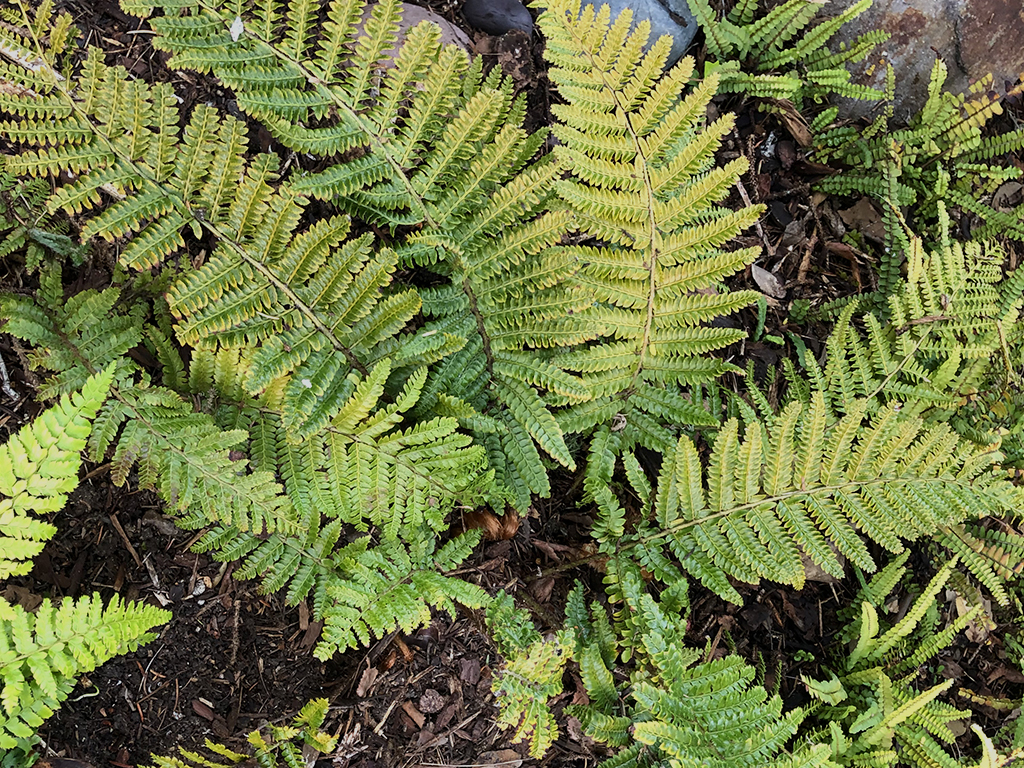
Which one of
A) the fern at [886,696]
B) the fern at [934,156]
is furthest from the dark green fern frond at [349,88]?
the fern at [886,696]

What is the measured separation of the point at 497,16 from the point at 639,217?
1539mm

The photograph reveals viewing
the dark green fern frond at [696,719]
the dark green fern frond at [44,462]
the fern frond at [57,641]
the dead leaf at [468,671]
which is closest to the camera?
the dark green fern frond at [44,462]

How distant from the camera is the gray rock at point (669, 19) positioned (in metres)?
3.84

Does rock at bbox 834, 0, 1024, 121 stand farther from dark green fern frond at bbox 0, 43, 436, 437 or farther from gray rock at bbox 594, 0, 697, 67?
dark green fern frond at bbox 0, 43, 436, 437

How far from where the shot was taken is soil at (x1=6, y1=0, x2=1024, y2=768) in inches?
114

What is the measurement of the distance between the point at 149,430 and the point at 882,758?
322 cm

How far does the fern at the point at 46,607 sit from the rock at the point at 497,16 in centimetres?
247

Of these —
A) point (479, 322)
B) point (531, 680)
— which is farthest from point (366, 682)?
point (479, 322)

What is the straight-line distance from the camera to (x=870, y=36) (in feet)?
13.0

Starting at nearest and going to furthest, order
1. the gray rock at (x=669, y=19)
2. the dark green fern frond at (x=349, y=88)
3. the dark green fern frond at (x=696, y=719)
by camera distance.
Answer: the dark green fern frond at (x=349, y=88) → the dark green fern frond at (x=696, y=719) → the gray rock at (x=669, y=19)

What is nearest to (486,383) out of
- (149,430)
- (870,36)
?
(149,430)

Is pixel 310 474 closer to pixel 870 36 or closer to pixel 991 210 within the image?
pixel 870 36

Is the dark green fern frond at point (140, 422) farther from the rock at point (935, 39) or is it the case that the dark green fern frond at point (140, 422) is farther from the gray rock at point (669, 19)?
the rock at point (935, 39)

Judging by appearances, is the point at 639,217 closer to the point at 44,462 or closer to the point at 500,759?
the point at 44,462
